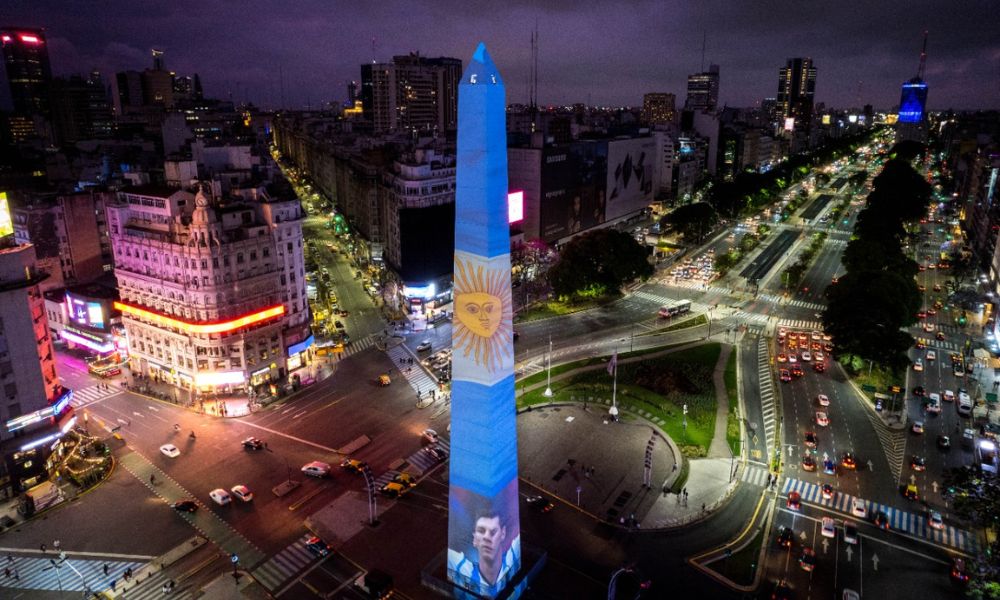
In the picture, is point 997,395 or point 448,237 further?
point 448,237

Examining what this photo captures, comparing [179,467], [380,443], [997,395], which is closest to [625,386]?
[380,443]

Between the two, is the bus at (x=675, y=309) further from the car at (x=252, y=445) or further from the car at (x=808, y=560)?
the car at (x=252, y=445)

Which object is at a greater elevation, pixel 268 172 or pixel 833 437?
pixel 268 172

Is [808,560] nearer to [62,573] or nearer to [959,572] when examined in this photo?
[959,572]

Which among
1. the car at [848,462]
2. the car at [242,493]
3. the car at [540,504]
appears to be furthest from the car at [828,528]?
the car at [242,493]

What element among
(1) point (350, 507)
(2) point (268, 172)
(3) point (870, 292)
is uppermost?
(2) point (268, 172)

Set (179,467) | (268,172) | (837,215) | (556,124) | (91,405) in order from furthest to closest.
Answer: (556,124) → (837,215) → (268,172) → (91,405) → (179,467)

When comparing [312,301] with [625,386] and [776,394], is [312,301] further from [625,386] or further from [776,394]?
[776,394]
